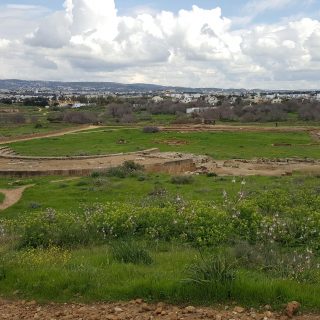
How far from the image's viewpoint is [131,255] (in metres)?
7.26

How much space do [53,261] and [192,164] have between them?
26762 mm

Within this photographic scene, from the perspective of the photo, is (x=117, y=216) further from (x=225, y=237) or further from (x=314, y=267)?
(x=314, y=267)

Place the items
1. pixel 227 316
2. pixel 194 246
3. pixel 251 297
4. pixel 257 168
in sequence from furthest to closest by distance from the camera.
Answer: pixel 257 168, pixel 194 246, pixel 251 297, pixel 227 316

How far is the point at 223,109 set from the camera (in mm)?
88812

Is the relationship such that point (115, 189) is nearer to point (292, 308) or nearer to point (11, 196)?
point (11, 196)

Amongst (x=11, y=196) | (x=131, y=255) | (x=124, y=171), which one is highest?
(x=131, y=255)

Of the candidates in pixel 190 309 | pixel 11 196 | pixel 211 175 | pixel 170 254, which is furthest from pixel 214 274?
pixel 211 175

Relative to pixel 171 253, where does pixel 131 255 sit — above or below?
above

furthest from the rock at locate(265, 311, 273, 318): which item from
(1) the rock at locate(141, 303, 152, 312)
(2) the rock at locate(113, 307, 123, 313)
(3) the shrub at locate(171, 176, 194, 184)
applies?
(3) the shrub at locate(171, 176, 194, 184)

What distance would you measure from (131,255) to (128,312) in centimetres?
188

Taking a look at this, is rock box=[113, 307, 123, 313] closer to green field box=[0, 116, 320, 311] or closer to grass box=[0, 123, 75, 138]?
green field box=[0, 116, 320, 311]

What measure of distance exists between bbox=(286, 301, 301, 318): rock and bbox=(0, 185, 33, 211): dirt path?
14852 millimetres

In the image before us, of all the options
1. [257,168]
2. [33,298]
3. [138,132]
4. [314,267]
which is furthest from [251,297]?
[138,132]

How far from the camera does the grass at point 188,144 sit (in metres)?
40.9
